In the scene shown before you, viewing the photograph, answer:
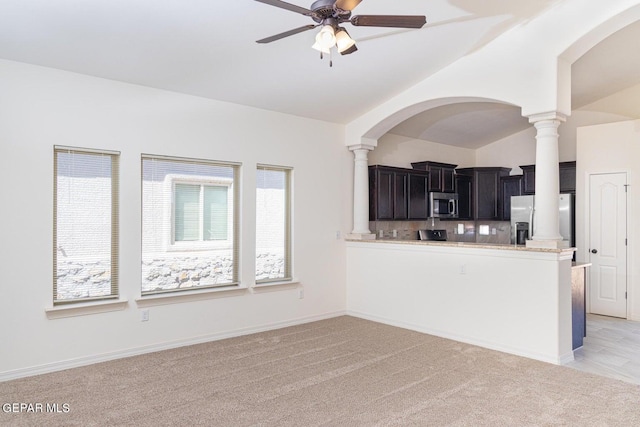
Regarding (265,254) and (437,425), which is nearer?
(437,425)

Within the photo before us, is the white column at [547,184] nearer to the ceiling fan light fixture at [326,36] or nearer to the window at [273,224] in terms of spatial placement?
the ceiling fan light fixture at [326,36]

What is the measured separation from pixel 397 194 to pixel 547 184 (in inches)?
103

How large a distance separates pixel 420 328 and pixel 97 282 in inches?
143

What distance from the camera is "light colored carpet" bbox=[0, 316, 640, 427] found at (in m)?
3.12

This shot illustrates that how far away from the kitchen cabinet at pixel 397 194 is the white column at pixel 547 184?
8.05 ft

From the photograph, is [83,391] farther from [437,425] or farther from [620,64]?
[620,64]

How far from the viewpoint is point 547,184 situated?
4.54m

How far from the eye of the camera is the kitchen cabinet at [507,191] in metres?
7.96

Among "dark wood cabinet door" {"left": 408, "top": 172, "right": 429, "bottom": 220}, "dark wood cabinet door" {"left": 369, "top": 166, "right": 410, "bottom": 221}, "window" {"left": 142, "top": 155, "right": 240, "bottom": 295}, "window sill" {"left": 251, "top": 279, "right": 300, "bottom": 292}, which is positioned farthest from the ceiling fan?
"dark wood cabinet door" {"left": 408, "top": 172, "right": 429, "bottom": 220}

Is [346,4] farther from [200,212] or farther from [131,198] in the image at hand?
[200,212]

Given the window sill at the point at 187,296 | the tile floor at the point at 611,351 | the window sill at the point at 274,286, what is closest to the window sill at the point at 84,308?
the window sill at the point at 187,296

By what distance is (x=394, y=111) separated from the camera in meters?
5.80

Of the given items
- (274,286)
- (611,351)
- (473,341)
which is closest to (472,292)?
(473,341)

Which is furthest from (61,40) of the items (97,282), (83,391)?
(83,391)
